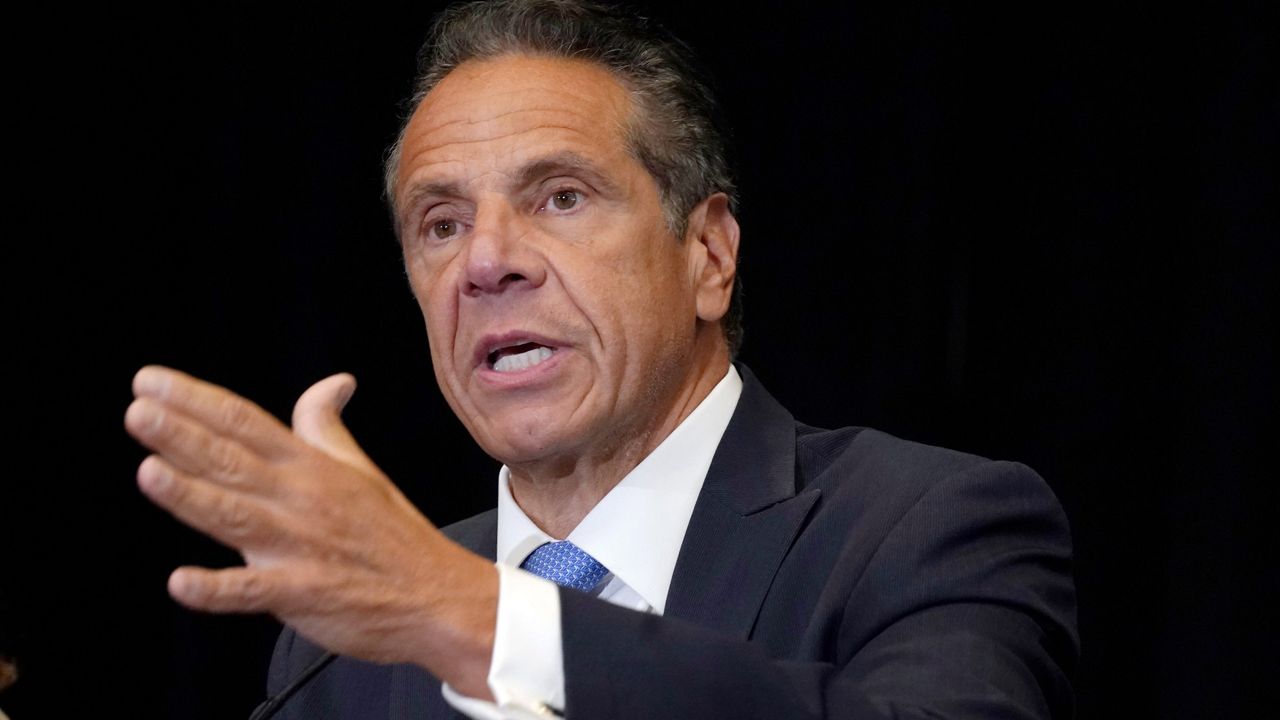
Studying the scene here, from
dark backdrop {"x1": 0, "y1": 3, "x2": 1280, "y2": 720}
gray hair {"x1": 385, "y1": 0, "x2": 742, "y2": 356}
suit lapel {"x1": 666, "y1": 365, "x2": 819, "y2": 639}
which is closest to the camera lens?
suit lapel {"x1": 666, "y1": 365, "x2": 819, "y2": 639}

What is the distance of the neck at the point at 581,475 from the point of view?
74.0 inches

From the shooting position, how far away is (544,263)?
1800 millimetres

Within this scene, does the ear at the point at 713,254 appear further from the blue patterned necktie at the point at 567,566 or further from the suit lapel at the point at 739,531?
the blue patterned necktie at the point at 567,566

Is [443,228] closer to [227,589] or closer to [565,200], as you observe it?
[565,200]

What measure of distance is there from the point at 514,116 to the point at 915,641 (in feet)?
2.94

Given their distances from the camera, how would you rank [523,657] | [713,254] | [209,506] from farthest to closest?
[713,254] → [523,657] → [209,506]

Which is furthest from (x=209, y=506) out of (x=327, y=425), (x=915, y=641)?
(x=915, y=641)

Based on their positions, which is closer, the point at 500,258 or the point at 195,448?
the point at 195,448

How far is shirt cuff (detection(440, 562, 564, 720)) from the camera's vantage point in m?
1.11

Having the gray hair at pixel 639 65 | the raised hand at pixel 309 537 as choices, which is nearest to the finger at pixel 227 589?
the raised hand at pixel 309 537

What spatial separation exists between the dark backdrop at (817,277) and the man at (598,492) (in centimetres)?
59

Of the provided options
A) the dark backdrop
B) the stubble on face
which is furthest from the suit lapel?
the dark backdrop

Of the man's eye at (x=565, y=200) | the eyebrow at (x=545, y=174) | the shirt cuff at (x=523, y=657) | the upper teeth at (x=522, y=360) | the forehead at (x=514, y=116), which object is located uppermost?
the forehead at (x=514, y=116)

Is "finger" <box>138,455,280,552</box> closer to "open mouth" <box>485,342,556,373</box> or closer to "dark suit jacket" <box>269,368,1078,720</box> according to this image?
"dark suit jacket" <box>269,368,1078,720</box>
